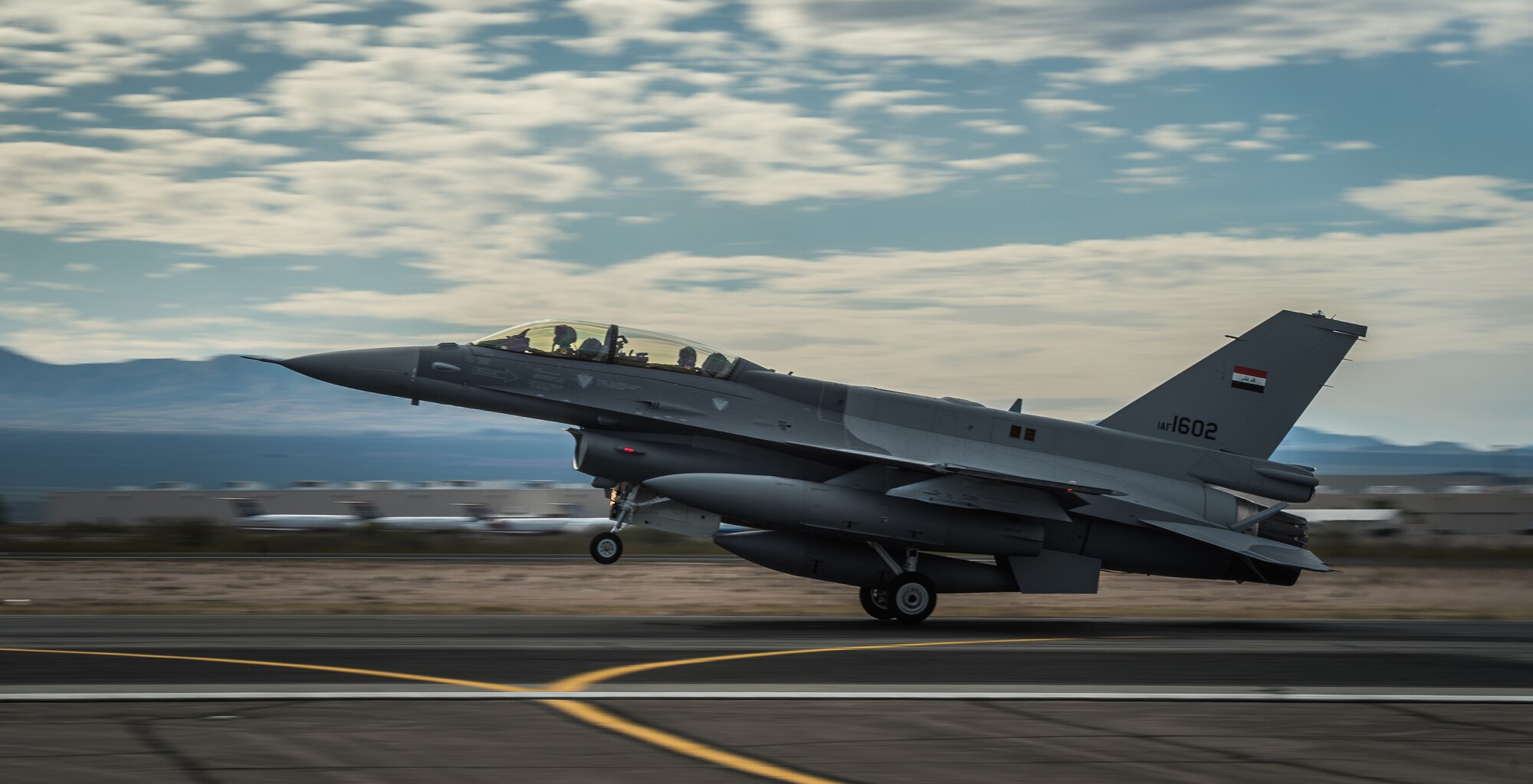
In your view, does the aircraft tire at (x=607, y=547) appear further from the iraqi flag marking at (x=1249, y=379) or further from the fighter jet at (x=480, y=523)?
the fighter jet at (x=480, y=523)

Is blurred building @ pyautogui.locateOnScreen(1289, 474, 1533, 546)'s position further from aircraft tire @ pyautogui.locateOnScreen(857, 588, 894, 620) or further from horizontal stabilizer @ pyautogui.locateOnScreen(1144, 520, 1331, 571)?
aircraft tire @ pyautogui.locateOnScreen(857, 588, 894, 620)

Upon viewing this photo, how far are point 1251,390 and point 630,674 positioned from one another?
45.6ft

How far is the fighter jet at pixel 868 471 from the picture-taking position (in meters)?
20.0

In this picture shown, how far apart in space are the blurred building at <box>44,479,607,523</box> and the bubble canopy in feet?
250

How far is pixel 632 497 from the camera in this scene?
65.6 ft

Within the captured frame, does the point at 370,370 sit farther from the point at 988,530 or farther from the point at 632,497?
the point at 988,530

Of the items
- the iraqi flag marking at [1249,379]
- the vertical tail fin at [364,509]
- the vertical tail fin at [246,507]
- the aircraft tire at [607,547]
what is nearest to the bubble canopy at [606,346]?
the aircraft tire at [607,547]

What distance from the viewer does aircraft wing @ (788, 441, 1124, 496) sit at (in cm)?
1995

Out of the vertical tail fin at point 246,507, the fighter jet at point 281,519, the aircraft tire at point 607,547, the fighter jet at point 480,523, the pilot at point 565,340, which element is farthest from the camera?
the vertical tail fin at point 246,507

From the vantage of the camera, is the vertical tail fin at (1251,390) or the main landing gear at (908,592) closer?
the main landing gear at (908,592)

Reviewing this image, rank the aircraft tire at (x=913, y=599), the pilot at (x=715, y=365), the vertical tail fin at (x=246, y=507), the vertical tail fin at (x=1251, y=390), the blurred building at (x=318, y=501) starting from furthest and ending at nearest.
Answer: the blurred building at (x=318, y=501) < the vertical tail fin at (x=246, y=507) < the vertical tail fin at (x=1251, y=390) < the pilot at (x=715, y=365) < the aircraft tire at (x=913, y=599)

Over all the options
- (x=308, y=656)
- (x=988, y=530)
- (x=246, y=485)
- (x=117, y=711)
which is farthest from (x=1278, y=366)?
(x=246, y=485)

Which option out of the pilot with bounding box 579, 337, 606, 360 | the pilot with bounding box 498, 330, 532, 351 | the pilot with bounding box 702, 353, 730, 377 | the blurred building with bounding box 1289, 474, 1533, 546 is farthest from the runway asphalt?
the blurred building with bounding box 1289, 474, 1533, 546

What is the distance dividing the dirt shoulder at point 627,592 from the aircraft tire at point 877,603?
2105mm
